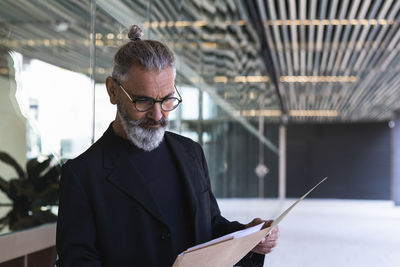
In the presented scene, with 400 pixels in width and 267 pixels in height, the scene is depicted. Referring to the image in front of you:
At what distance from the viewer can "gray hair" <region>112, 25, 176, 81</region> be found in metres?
1.48

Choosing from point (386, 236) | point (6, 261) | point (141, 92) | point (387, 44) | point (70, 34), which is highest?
point (387, 44)

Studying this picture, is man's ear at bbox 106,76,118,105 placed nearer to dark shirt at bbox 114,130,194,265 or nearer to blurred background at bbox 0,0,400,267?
dark shirt at bbox 114,130,194,265

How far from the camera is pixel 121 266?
1.49 meters

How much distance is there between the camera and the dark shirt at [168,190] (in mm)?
1571

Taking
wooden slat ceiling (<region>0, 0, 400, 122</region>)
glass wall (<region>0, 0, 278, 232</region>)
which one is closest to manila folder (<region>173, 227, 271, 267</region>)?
glass wall (<region>0, 0, 278, 232</region>)

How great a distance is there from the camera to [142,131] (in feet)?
4.88

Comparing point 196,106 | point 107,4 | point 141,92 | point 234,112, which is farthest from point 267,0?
point 141,92

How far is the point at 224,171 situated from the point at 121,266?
555 cm

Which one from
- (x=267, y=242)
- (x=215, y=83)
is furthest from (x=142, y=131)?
(x=215, y=83)

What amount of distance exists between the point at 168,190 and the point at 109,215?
200 mm

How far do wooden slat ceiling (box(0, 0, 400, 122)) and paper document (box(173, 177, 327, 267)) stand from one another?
1.22 meters

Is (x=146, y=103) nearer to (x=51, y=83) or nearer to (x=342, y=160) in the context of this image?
(x=51, y=83)

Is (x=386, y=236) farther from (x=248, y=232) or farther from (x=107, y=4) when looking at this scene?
(x=248, y=232)

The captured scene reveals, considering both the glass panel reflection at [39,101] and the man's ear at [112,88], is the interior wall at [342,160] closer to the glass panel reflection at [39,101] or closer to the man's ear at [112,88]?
the glass panel reflection at [39,101]
